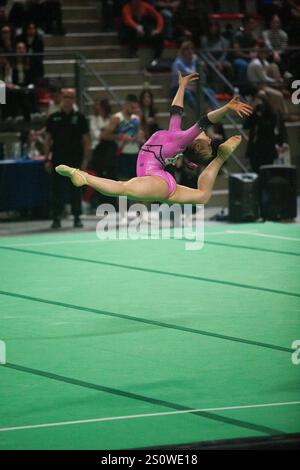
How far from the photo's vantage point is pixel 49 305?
36.3ft

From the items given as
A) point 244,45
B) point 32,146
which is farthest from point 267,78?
point 32,146

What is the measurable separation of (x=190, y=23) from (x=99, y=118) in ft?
15.6

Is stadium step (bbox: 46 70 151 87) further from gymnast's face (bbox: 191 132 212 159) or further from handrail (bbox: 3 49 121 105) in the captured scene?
gymnast's face (bbox: 191 132 212 159)

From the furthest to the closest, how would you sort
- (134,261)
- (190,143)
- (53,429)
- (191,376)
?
(134,261) → (190,143) → (191,376) → (53,429)

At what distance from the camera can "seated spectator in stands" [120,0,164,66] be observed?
70.1 ft

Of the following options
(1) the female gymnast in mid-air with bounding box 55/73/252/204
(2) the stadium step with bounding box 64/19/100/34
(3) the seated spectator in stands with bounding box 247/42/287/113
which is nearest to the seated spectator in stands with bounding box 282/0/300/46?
(3) the seated spectator in stands with bounding box 247/42/287/113

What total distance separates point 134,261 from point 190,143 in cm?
314

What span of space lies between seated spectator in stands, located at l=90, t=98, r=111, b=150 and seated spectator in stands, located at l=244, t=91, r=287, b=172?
248 centimetres

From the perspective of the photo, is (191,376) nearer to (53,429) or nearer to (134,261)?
(53,429)

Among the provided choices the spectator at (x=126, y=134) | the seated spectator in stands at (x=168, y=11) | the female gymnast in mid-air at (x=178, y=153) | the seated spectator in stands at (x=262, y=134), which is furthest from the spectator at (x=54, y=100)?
the female gymnast in mid-air at (x=178, y=153)

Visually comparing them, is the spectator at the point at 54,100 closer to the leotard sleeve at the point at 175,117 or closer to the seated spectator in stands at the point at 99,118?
the seated spectator in stands at the point at 99,118

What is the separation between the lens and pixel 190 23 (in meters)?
22.2

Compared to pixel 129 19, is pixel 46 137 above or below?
below
